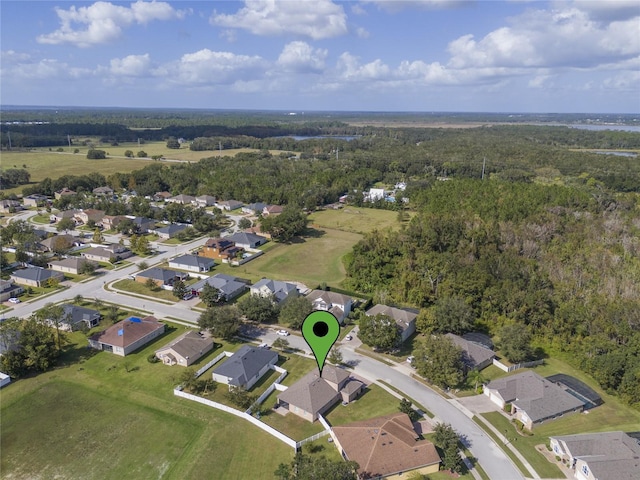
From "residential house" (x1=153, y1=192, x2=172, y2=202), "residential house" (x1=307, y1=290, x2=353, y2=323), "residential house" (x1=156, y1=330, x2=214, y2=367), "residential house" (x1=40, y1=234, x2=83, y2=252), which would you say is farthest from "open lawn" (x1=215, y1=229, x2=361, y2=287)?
"residential house" (x1=153, y1=192, x2=172, y2=202)

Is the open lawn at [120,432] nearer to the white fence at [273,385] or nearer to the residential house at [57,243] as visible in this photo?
the white fence at [273,385]

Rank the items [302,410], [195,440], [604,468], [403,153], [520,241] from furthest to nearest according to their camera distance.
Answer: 1. [403,153]
2. [520,241]
3. [302,410]
4. [195,440]
5. [604,468]

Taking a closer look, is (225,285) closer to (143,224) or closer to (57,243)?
(57,243)

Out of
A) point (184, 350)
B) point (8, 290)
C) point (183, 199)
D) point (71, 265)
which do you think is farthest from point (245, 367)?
point (183, 199)

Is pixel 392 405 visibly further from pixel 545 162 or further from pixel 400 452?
pixel 545 162

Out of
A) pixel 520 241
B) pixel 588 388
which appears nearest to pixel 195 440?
pixel 588 388
